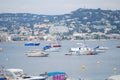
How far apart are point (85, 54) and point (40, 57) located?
1018cm

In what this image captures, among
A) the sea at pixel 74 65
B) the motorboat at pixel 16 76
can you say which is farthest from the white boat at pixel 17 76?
the sea at pixel 74 65

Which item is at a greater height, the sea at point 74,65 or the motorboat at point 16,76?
the motorboat at point 16,76

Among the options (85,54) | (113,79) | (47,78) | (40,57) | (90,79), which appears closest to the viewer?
(113,79)

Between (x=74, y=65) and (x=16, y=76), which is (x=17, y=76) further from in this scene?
(x=74, y=65)

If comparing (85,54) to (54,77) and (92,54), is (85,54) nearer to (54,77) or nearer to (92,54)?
(92,54)

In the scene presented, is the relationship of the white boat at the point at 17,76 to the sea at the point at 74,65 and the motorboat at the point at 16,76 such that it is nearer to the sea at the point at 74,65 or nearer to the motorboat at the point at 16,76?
the motorboat at the point at 16,76

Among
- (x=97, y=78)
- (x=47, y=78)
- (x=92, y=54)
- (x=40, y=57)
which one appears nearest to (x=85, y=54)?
(x=92, y=54)

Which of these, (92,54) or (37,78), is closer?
(37,78)

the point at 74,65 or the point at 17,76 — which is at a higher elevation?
the point at 17,76

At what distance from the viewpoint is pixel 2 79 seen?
3509 centimetres

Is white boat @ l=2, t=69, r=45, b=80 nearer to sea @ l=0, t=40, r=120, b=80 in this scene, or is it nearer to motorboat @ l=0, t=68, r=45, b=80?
motorboat @ l=0, t=68, r=45, b=80

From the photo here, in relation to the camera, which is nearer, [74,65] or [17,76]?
[17,76]

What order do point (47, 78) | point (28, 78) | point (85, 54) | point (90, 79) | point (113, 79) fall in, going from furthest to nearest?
point (85, 54) → point (90, 79) → point (47, 78) → point (28, 78) → point (113, 79)

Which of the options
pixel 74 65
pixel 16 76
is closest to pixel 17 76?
pixel 16 76
